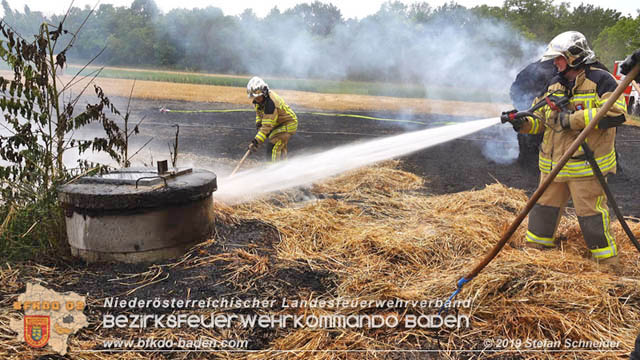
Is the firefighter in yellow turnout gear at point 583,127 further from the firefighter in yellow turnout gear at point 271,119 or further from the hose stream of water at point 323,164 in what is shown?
the firefighter in yellow turnout gear at point 271,119

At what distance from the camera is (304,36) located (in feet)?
77.7

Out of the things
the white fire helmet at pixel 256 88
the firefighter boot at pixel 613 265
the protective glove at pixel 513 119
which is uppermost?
the white fire helmet at pixel 256 88

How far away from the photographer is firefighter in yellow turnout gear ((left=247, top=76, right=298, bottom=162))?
6.68 meters

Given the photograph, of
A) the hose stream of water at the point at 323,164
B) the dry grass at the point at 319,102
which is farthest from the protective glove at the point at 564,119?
the dry grass at the point at 319,102

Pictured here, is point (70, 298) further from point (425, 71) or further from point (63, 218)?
point (425, 71)

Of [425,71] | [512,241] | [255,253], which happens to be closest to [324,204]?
[255,253]

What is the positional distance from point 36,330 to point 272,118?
4600 mm

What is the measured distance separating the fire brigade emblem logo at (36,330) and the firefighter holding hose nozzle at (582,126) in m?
3.77

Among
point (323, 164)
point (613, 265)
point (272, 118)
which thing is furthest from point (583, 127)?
point (323, 164)

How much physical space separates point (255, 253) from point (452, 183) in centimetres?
440

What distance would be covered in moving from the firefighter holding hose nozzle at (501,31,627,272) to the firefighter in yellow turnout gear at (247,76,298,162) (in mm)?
3958

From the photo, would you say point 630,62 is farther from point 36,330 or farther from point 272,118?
point 272,118

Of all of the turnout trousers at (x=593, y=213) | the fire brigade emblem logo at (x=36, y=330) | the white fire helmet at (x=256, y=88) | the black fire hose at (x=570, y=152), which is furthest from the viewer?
the white fire helmet at (x=256, y=88)

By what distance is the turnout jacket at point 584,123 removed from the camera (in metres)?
3.39
